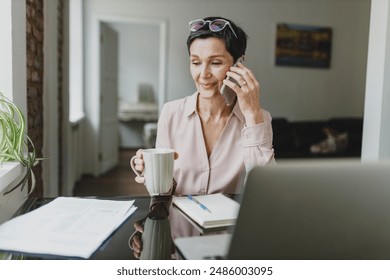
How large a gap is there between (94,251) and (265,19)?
151 inches

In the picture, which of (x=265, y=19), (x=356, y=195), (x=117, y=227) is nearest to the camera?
(x=356, y=195)

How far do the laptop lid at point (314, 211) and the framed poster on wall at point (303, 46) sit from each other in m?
3.86

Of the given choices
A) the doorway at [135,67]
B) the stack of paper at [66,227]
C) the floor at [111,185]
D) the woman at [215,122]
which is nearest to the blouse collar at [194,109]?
the woman at [215,122]

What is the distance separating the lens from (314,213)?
456 mm

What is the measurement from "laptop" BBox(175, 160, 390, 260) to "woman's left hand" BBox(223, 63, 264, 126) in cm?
49

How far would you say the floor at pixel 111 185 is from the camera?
10.3ft

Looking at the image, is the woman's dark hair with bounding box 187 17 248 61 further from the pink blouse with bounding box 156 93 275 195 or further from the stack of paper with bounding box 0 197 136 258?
the stack of paper with bounding box 0 197 136 258

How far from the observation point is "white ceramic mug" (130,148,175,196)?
752 mm

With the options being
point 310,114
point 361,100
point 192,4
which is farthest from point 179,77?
point 361,100

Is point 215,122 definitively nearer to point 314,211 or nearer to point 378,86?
point 314,211

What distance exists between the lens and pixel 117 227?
642 mm

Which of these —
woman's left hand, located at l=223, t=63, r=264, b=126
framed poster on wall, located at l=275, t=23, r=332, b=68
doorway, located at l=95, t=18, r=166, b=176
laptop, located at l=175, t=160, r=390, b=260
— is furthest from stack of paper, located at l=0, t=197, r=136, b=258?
doorway, located at l=95, t=18, r=166, b=176

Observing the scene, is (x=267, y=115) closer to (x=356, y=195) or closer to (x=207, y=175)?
(x=207, y=175)

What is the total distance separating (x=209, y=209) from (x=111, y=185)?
2.83 metres
